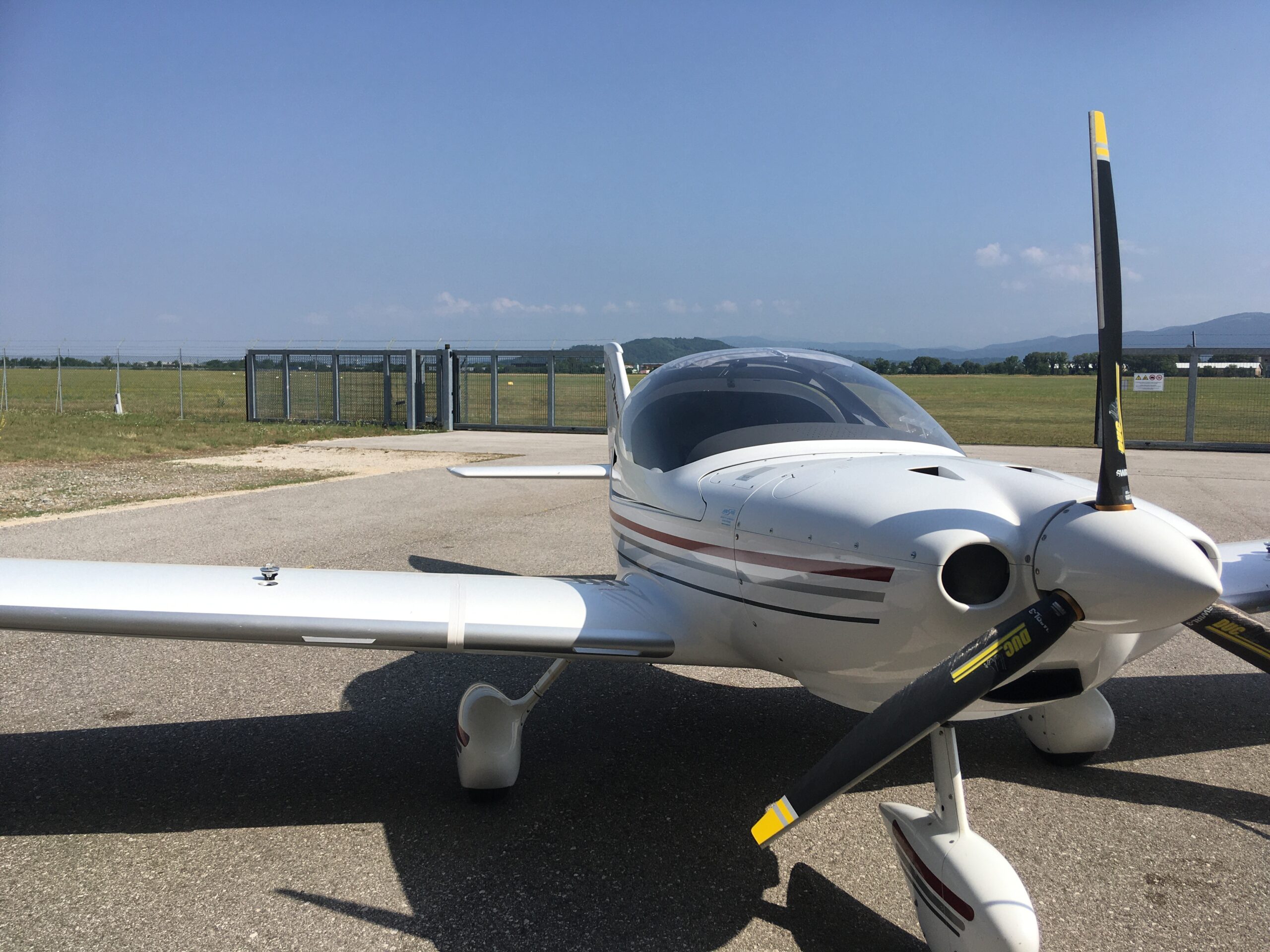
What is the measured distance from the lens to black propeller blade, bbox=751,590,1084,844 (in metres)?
2.40

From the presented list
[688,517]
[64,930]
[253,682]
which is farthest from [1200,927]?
[253,682]

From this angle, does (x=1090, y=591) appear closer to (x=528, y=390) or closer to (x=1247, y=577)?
(x=1247, y=577)

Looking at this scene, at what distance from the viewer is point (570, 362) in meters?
25.4

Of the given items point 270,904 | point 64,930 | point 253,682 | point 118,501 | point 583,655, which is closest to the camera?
point 64,930

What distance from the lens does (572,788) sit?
3971 mm

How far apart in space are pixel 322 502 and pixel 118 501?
2.49 meters

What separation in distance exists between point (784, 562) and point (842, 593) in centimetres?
27

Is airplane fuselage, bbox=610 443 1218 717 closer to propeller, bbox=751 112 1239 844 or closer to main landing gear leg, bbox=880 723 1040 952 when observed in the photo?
propeller, bbox=751 112 1239 844

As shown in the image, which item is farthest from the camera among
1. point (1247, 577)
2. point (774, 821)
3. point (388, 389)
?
point (388, 389)

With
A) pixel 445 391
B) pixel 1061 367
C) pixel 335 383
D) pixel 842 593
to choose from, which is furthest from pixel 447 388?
pixel 1061 367

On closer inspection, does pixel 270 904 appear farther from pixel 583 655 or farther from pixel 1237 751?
pixel 1237 751

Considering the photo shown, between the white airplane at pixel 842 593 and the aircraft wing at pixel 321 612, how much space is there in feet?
0.03

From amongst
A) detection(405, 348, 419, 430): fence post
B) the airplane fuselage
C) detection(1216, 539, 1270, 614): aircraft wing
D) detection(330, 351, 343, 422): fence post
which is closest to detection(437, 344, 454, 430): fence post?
detection(405, 348, 419, 430): fence post

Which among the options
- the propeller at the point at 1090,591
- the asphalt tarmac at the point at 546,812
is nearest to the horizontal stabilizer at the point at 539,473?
the asphalt tarmac at the point at 546,812
